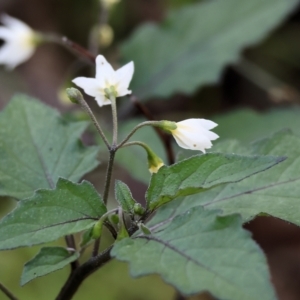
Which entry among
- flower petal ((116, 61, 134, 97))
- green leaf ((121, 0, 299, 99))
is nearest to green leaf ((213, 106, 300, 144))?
green leaf ((121, 0, 299, 99))

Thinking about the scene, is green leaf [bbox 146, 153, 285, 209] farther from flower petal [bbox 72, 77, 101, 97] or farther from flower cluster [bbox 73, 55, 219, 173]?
flower petal [bbox 72, 77, 101, 97]

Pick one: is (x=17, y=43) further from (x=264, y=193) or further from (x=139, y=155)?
(x=264, y=193)

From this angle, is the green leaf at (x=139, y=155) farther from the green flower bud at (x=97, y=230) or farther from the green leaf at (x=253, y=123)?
the green flower bud at (x=97, y=230)

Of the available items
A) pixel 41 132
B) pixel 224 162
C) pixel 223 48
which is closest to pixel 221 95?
pixel 223 48

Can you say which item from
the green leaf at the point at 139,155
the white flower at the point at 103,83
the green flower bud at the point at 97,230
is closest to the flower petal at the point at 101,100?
the white flower at the point at 103,83

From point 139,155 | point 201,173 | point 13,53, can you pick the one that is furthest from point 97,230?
point 13,53
